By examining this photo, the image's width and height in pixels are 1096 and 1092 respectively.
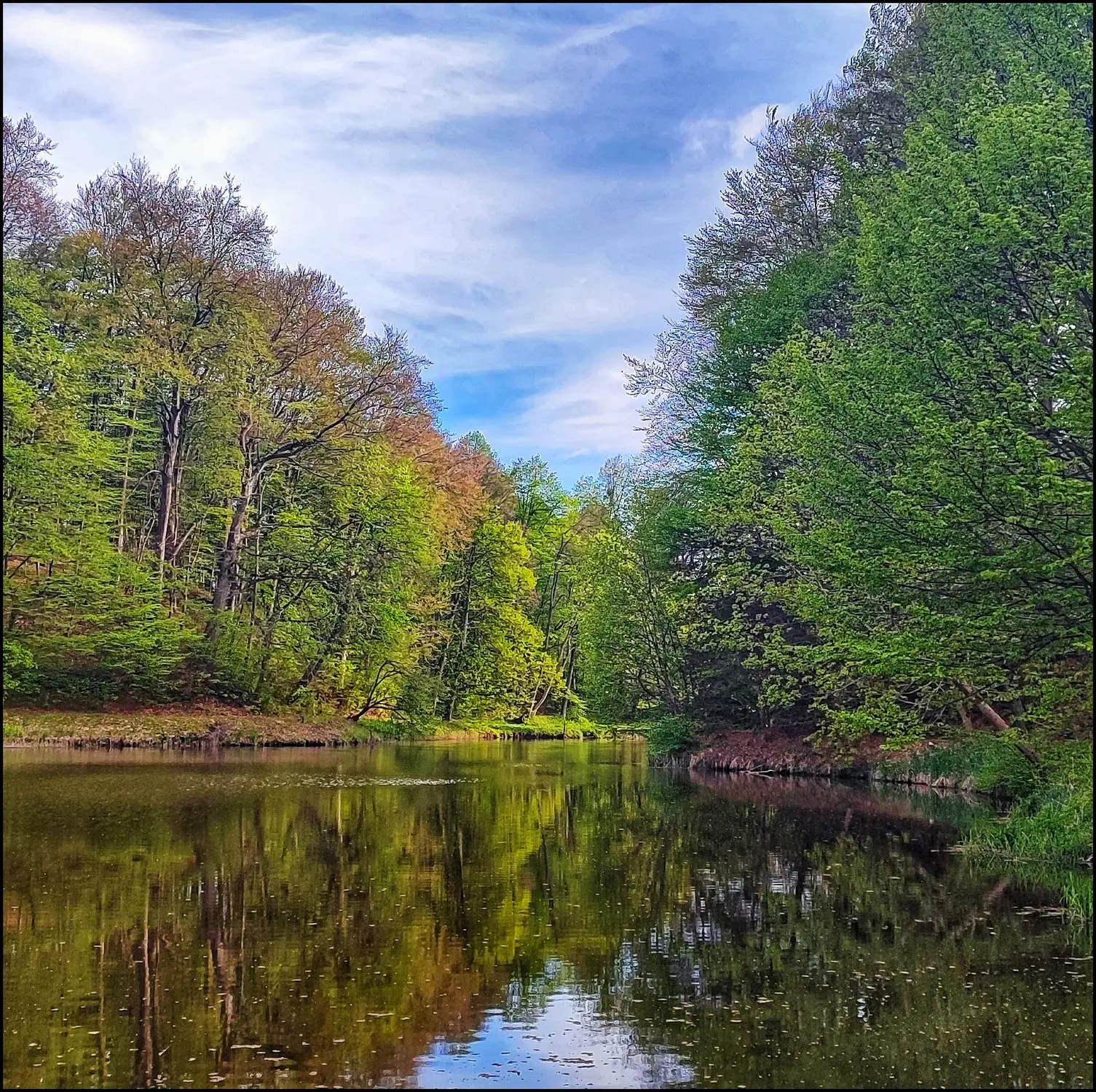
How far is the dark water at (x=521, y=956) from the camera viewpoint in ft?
24.1

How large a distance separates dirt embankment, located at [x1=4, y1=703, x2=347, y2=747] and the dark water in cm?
1610

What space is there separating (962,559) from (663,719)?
21759mm

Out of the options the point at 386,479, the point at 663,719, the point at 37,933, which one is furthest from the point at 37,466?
the point at 37,933

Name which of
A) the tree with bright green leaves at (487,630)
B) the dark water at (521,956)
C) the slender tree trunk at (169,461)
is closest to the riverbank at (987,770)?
the dark water at (521,956)

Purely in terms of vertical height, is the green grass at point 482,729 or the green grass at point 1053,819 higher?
the green grass at point 1053,819

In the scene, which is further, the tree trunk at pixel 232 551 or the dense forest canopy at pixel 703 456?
the tree trunk at pixel 232 551

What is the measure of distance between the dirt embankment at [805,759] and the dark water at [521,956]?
283 inches

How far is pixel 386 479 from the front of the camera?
45875 mm

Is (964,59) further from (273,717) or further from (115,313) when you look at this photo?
(273,717)

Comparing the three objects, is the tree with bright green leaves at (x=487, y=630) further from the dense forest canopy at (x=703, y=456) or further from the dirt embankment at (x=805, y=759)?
the dirt embankment at (x=805, y=759)

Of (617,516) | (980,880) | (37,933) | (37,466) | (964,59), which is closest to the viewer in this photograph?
(37,933)

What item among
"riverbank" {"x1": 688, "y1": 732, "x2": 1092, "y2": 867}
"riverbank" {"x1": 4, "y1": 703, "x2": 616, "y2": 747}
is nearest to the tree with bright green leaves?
"riverbank" {"x1": 4, "y1": 703, "x2": 616, "y2": 747}

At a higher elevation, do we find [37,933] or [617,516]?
[617,516]

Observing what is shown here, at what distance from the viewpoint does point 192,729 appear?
3778 centimetres
